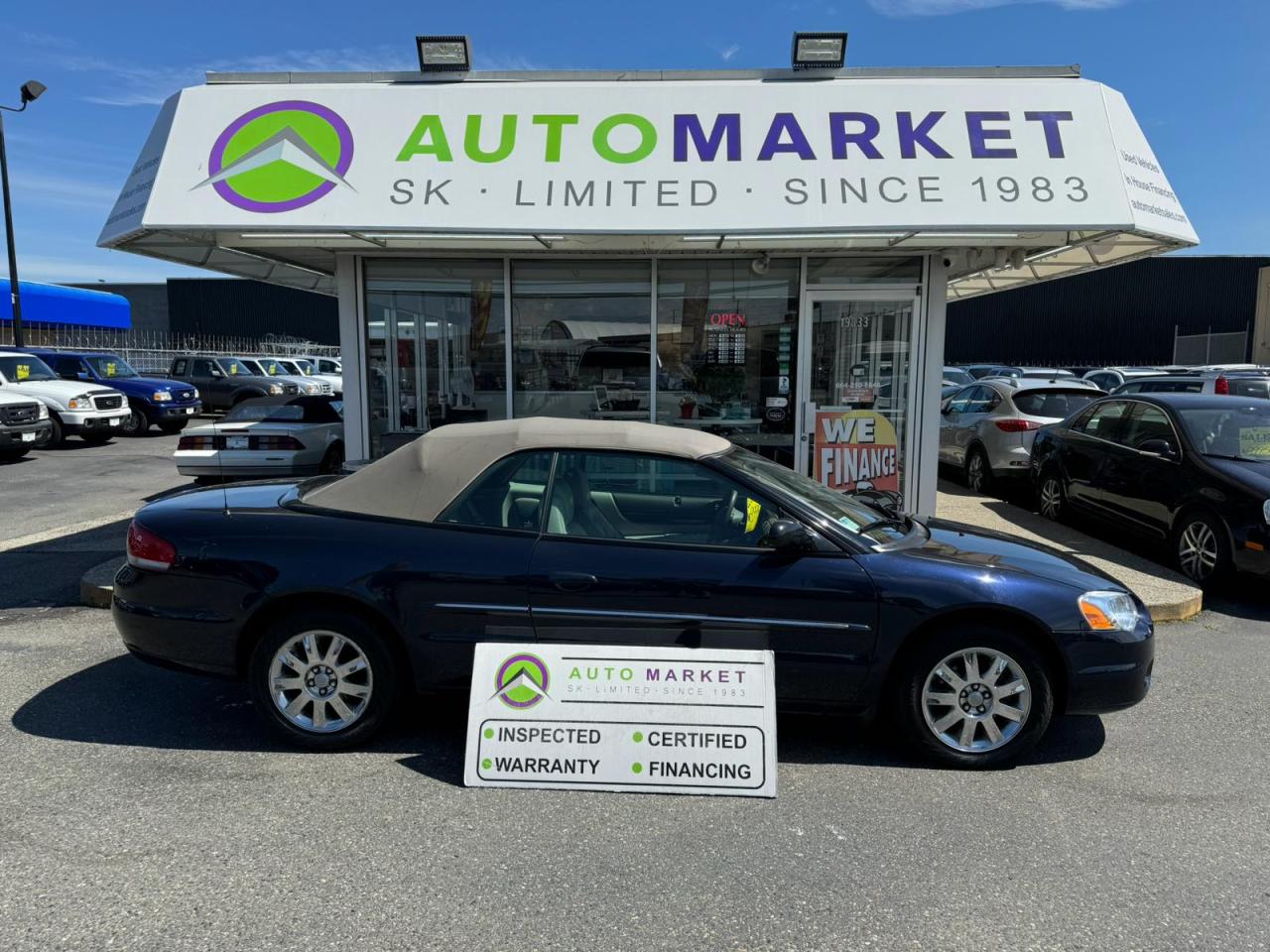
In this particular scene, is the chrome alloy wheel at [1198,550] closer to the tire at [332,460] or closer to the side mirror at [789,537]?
the side mirror at [789,537]

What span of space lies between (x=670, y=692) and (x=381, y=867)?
1.27 m

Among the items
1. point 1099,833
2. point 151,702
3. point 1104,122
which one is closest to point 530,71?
point 1104,122

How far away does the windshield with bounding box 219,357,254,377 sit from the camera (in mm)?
23438

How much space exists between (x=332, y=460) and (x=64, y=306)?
29.8 metres

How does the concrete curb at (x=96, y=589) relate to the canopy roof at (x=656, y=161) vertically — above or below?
below

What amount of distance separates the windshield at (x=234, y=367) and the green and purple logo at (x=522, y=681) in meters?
22.7

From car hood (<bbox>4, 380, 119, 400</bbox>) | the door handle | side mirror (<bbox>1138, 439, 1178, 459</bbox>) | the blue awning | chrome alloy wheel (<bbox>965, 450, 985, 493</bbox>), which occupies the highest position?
the blue awning

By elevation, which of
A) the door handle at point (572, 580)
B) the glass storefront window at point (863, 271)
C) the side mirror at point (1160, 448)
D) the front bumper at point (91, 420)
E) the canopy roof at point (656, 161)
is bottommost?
the door handle at point (572, 580)

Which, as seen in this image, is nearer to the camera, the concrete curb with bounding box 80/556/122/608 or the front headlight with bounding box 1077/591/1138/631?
the front headlight with bounding box 1077/591/1138/631

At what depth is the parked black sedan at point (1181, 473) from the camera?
6355mm

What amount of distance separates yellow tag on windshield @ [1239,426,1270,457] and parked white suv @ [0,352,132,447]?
689 inches

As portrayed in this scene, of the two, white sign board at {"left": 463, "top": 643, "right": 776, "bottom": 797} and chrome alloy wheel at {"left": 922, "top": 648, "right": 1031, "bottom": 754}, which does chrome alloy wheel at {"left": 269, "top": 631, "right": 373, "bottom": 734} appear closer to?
white sign board at {"left": 463, "top": 643, "right": 776, "bottom": 797}

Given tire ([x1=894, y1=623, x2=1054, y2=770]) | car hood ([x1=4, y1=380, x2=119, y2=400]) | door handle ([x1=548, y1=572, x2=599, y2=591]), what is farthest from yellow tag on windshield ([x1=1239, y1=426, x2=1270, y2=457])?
car hood ([x1=4, y1=380, x2=119, y2=400])

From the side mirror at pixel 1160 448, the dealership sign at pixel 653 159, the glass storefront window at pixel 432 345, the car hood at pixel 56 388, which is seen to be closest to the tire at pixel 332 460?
the glass storefront window at pixel 432 345
